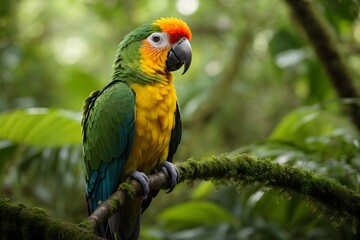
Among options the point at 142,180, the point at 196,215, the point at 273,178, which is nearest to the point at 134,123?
the point at 142,180

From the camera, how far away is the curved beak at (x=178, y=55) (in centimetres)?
228

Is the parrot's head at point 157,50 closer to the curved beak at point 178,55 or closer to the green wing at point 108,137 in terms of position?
the curved beak at point 178,55

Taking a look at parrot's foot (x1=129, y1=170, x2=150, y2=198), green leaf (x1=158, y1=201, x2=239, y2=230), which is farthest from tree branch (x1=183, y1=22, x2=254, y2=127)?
parrot's foot (x1=129, y1=170, x2=150, y2=198)

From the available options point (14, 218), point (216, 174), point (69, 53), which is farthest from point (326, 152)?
point (69, 53)

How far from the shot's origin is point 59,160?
3045mm

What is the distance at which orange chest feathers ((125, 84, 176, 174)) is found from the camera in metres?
2.06

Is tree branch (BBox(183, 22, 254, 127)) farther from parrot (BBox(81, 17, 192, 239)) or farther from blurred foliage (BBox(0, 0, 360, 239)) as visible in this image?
parrot (BBox(81, 17, 192, 239))

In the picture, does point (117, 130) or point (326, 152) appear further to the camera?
point (326, 152)

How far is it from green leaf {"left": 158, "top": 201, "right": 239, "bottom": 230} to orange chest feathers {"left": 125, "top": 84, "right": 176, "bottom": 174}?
4.24ft

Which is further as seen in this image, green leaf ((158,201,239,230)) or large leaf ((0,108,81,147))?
green leaf ((158,201,239,230))

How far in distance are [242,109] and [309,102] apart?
4.17 ft

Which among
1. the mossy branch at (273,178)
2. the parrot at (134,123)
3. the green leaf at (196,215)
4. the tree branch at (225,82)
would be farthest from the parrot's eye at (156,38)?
the tree branch at (225,82)

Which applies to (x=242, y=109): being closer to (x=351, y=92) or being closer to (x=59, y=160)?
(x=351, y=92)

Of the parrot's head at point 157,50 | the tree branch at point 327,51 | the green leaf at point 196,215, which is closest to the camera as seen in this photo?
the parrot's head at point 157,50
